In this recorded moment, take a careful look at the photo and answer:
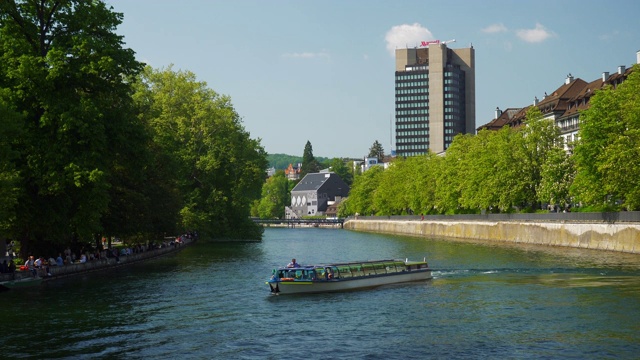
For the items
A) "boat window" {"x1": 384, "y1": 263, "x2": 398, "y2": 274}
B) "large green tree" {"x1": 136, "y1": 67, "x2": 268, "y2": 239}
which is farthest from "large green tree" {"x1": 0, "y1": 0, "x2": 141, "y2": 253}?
"large green tree" {"x1": 136, "y1": 67, "x2": 268, "y2": 239}

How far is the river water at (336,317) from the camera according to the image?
3541 centimetres

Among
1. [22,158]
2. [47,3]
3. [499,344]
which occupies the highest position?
[47,3]

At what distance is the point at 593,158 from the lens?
8775 centimetres

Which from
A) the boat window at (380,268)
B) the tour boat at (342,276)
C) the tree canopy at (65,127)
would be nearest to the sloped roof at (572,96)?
the tour boat at (342,276)

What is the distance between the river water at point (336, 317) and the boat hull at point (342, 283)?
1.40m

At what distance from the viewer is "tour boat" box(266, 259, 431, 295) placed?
5539cm

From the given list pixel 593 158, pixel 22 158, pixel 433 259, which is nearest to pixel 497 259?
pixel 433 259

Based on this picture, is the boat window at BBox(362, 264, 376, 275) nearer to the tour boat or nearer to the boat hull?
the tour boat

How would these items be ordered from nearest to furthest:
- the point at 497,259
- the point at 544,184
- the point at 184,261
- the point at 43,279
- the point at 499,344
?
the point at 499,344 → the point at 43,279 → the point at 497,259 → the point at 184,261 → the point at 544,184

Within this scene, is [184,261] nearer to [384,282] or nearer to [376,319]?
[384,282]

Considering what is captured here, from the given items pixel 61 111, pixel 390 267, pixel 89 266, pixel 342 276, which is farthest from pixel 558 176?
pixel 61 111

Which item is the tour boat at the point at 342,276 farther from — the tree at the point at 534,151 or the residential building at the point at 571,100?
the residential building at the point at 571,100

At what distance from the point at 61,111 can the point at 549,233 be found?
62756 millimetres

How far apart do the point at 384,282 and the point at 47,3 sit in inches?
1347
